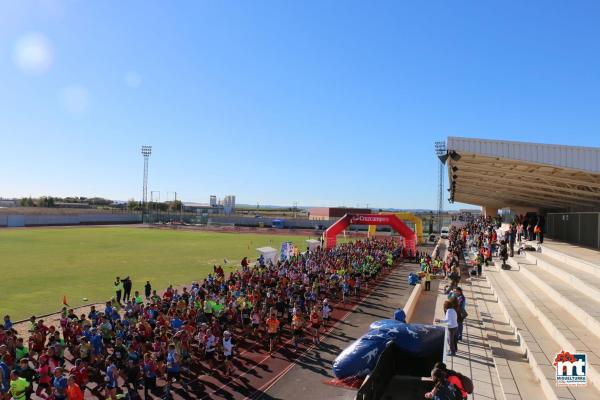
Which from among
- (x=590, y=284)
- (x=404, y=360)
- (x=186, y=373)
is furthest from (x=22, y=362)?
(x=590, y=284)

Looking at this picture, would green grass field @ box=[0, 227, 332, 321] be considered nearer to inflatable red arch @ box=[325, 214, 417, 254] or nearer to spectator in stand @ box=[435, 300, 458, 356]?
inflatable red arch @ box=[325, 214, 417, 254]

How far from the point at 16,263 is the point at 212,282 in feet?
63.1

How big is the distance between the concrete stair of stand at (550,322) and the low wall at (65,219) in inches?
3169

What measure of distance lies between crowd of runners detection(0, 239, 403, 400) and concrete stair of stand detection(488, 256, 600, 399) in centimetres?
669

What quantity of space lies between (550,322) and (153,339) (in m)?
11.1

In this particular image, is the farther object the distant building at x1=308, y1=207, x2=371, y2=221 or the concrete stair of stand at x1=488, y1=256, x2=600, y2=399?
the distant building at x1=308, y1=207, x2=371, y2=221

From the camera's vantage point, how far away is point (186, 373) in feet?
38.2

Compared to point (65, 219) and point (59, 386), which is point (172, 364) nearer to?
point (59, 386)

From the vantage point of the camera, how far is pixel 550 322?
37.0 feet

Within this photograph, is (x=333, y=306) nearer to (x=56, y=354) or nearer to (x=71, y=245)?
(x=56, y=354)

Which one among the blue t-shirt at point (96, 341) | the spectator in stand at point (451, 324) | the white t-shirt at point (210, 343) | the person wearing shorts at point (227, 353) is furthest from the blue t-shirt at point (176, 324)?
the spectator in stand at point (451, 324)

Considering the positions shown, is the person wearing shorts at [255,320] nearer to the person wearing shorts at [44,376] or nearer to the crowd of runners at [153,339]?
the crowd of runners at [153,339]

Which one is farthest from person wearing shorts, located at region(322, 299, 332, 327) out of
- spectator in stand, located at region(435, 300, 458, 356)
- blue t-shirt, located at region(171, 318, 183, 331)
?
spectator in stand, located at region(435, 300, 458, 356)

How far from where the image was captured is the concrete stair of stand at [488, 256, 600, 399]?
8.17m
